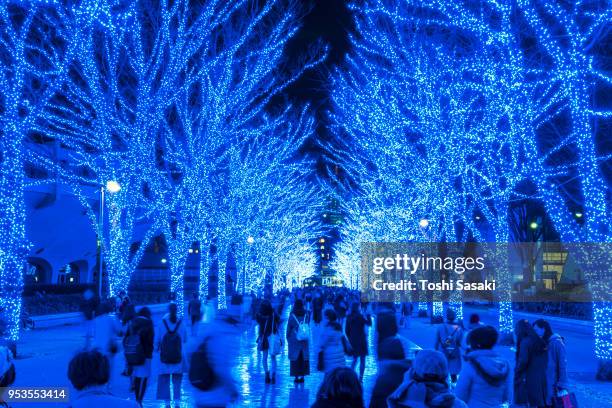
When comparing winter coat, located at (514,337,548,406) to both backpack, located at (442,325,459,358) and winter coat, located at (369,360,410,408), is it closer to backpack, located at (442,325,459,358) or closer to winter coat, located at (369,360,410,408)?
winter coat, located at (369,360,410,408)

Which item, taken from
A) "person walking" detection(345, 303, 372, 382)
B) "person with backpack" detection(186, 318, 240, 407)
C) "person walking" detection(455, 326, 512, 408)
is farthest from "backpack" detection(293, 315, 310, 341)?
"person walking" detection(455, 326, 512, 408)

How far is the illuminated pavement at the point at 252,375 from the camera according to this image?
11.9 m

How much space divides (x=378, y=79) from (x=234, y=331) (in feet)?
67.9

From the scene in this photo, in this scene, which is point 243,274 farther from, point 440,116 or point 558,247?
point 558,247

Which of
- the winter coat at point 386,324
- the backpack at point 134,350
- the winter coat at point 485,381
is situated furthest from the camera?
the winter coat at point 386,324

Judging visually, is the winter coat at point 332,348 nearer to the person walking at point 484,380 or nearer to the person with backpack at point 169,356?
the person with backpack at point 169,356

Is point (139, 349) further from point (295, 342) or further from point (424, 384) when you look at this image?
point (424, 384)

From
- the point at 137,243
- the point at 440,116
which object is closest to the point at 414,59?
the point at 440,116

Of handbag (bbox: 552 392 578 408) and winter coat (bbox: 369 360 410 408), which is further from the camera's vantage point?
handbag (bbox: 552 392 578 408)

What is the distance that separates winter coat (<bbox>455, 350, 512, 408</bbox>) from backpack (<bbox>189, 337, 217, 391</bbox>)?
222 cm

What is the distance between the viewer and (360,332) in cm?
1391

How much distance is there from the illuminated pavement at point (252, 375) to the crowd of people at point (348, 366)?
0.34 metres

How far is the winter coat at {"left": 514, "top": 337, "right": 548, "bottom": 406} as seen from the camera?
8.66m

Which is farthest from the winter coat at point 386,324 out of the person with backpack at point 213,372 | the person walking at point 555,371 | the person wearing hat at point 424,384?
the person wearing hat at point 424,384
